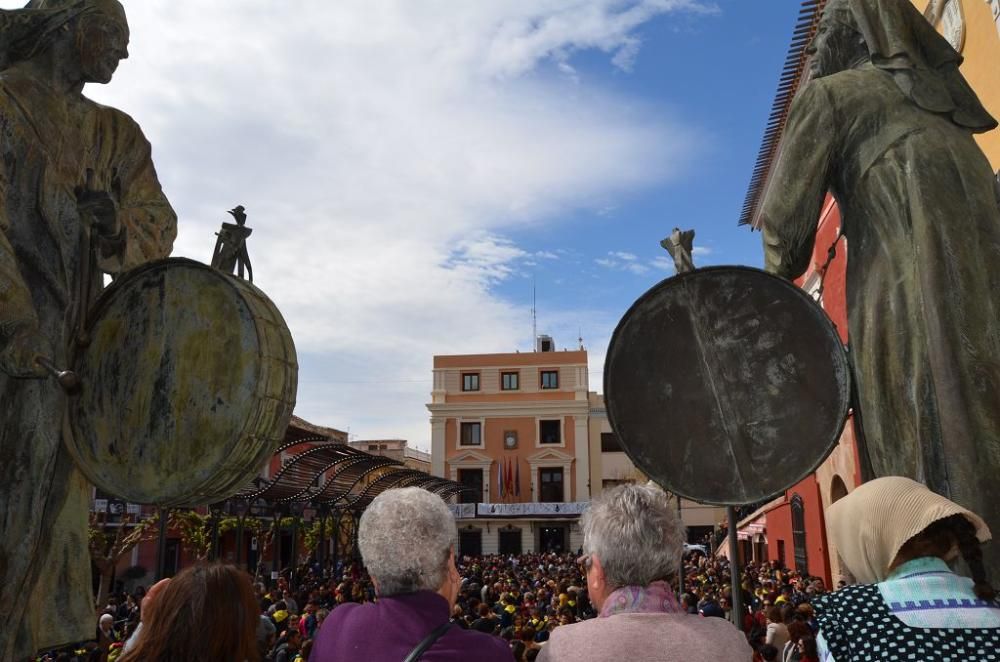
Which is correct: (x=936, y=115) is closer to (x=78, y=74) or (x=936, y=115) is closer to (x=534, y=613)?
(x=78, y=74)

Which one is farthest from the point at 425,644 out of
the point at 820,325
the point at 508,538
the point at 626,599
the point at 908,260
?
the point at 508,538

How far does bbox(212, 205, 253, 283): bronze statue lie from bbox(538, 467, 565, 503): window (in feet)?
138

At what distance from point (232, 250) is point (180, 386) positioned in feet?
1.78

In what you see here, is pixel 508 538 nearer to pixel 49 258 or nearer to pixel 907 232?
pixel 49 258

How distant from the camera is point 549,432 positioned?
44875 millimetres

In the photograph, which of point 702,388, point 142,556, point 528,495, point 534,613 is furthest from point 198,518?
point 702,388

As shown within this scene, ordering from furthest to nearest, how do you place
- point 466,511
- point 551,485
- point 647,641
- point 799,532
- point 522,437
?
1. point 522,437
2. point 551,485
3. point 466,511
4. point 799,532
5. point 647,641

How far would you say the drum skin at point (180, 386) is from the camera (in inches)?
108

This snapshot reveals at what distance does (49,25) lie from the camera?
123 inches

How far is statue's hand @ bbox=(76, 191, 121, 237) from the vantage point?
310cm

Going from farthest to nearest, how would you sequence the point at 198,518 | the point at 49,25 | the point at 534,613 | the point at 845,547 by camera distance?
the point at 198,518
the point at 534,613
the point at 49,25
the point at 845,547

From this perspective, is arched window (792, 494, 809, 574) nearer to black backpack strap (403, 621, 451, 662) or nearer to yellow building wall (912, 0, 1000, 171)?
yellow building wall (912, 0, 1000, 171)

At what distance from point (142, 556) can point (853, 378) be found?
3214cm

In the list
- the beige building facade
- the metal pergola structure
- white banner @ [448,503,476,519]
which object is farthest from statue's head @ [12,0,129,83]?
the beige building facade
